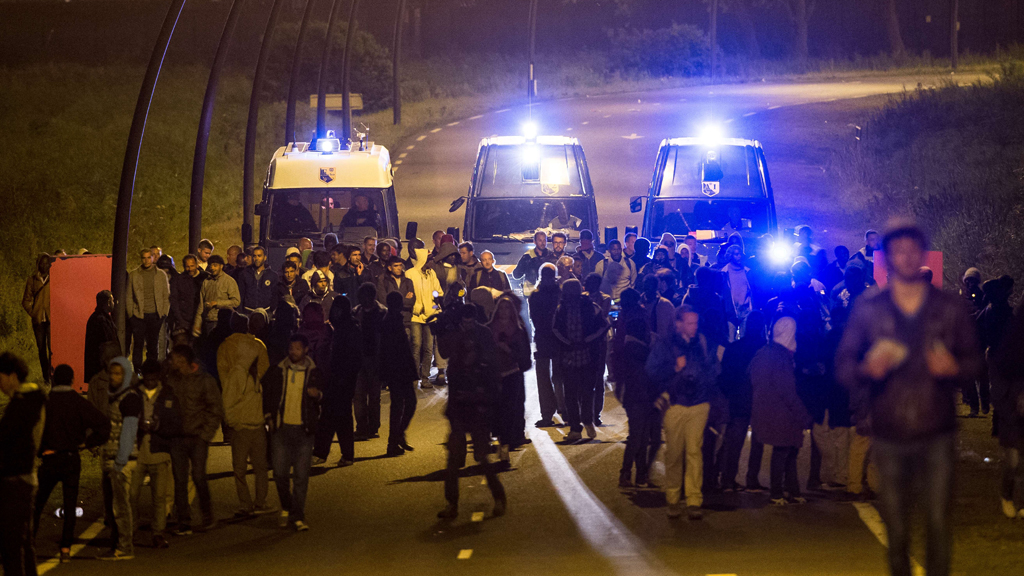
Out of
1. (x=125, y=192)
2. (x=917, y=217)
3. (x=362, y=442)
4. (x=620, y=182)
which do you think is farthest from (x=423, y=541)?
(x=620, y=182)

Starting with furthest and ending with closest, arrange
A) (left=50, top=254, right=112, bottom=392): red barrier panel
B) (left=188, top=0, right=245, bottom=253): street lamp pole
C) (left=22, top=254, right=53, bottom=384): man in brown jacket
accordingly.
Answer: (left=188, top=0, right=245, bottom=253): street lamp pole → (left=22, top=254, right=53, bottom=384): man in brown jacket → (left=50, top=254, right=112, bottom=392): red barrier panel

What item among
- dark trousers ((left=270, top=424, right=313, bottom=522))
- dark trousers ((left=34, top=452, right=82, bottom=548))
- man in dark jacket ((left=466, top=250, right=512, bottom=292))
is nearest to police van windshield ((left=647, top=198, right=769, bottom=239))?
man in dark jacket ((left=466, top=250, right=512, bottom=292))

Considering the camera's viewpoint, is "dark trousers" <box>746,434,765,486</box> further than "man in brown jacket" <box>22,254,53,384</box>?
No

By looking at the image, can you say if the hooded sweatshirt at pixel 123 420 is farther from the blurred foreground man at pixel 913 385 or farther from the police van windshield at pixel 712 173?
the police van windshield at pixel 712 173

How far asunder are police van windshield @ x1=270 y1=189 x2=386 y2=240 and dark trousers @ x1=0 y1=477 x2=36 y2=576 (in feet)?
39.5

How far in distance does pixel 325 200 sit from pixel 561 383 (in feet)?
24.3

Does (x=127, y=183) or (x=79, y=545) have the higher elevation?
(x=127, y=183)

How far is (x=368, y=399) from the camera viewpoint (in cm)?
1387

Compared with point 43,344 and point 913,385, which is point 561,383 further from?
point 43,344

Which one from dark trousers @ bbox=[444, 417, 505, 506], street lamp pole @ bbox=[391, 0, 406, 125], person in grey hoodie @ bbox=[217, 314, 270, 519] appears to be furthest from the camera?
street lamp pole @ bbox=[391, 0, 406, 125]

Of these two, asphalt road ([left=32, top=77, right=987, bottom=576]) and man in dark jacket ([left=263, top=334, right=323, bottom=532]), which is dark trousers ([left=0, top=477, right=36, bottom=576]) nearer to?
asphalt road ([left=32, top=77, right=987, bottom=576])

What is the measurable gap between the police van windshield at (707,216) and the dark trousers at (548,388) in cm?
687

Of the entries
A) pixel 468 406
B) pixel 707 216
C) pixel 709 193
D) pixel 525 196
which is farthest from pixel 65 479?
pixel 709 193

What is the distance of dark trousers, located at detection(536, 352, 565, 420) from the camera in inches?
535
